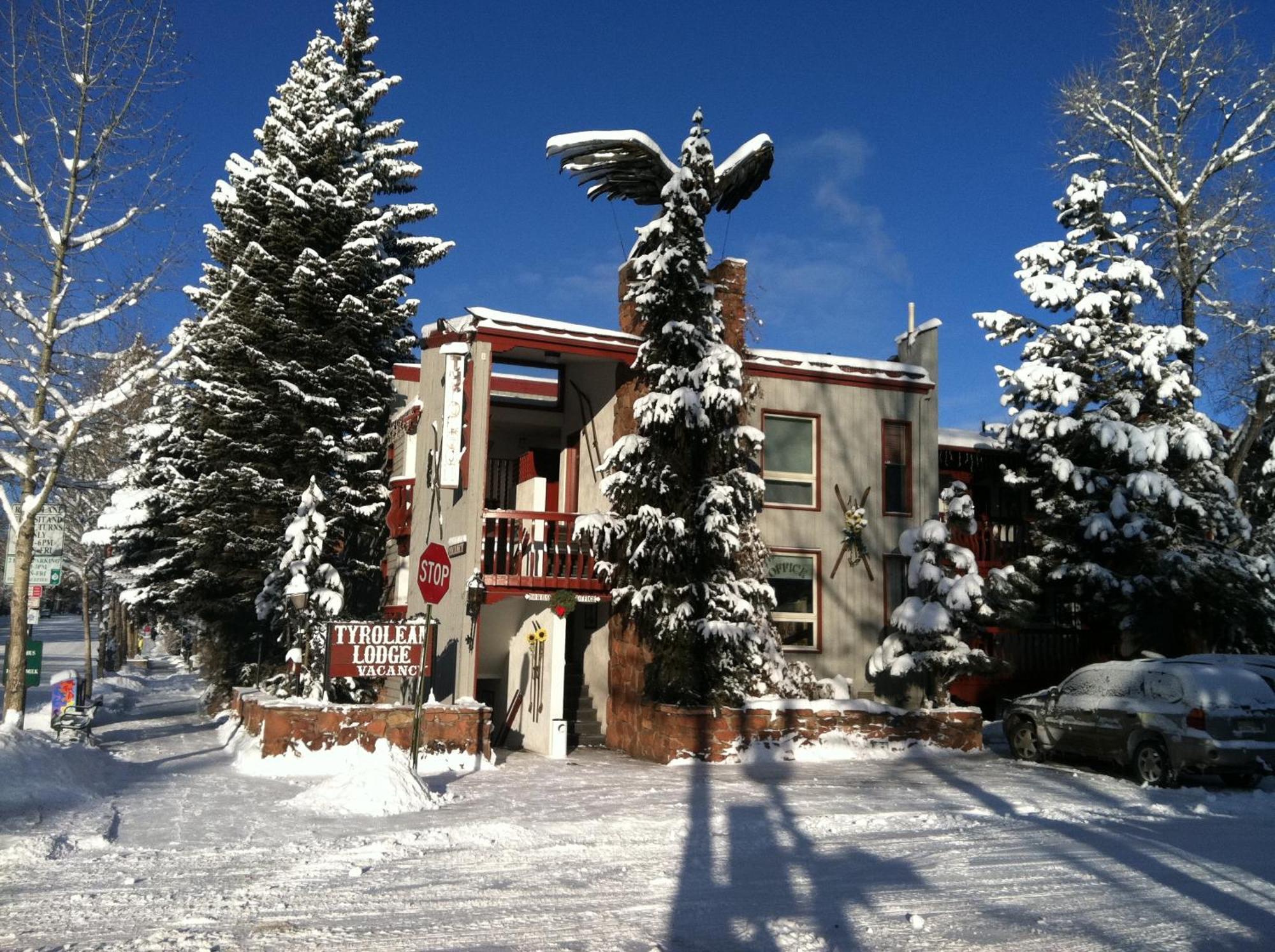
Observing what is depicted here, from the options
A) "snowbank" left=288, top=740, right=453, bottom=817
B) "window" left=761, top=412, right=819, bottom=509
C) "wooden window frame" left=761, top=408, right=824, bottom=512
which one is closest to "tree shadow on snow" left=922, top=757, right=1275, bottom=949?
"snowbank" left=288, top=740, right=453, bottom=817

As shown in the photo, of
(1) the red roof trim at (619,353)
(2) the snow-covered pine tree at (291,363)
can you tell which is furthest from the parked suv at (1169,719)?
(2) the snow-covered pine tree at (291,363)

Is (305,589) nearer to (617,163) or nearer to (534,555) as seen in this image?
(534,555)

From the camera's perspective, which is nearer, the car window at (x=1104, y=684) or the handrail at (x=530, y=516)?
the car window at (x=1104, y=684)

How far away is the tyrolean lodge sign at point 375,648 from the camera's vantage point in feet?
49.9

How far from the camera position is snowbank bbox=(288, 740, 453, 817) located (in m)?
11.6

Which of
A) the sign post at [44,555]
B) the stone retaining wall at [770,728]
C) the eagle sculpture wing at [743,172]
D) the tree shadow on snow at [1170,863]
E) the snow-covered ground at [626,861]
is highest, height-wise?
the eagle sculpture wing at [743,172]

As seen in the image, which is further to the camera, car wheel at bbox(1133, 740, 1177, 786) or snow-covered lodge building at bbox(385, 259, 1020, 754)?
snow-covered lodge building at bbox(385, 259, 1020, 754)

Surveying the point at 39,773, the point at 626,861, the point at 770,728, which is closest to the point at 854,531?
the point at 770,728

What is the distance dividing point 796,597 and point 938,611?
3079 mm

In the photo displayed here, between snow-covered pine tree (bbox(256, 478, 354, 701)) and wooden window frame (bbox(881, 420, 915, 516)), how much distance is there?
34.4 ft

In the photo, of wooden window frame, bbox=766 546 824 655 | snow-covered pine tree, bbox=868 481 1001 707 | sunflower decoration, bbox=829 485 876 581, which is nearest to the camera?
snow-covered pine tree, bbox=868 481 1001 707

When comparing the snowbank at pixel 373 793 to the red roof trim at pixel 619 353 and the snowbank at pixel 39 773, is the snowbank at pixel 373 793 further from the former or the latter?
the red roof trim at pixel 619 353

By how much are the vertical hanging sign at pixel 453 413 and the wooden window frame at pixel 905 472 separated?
8.02 metres

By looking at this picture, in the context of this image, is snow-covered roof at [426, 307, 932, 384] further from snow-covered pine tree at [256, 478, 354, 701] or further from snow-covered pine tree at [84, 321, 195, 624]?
snow-covered pine tree at [84, 321, 195, 624]
